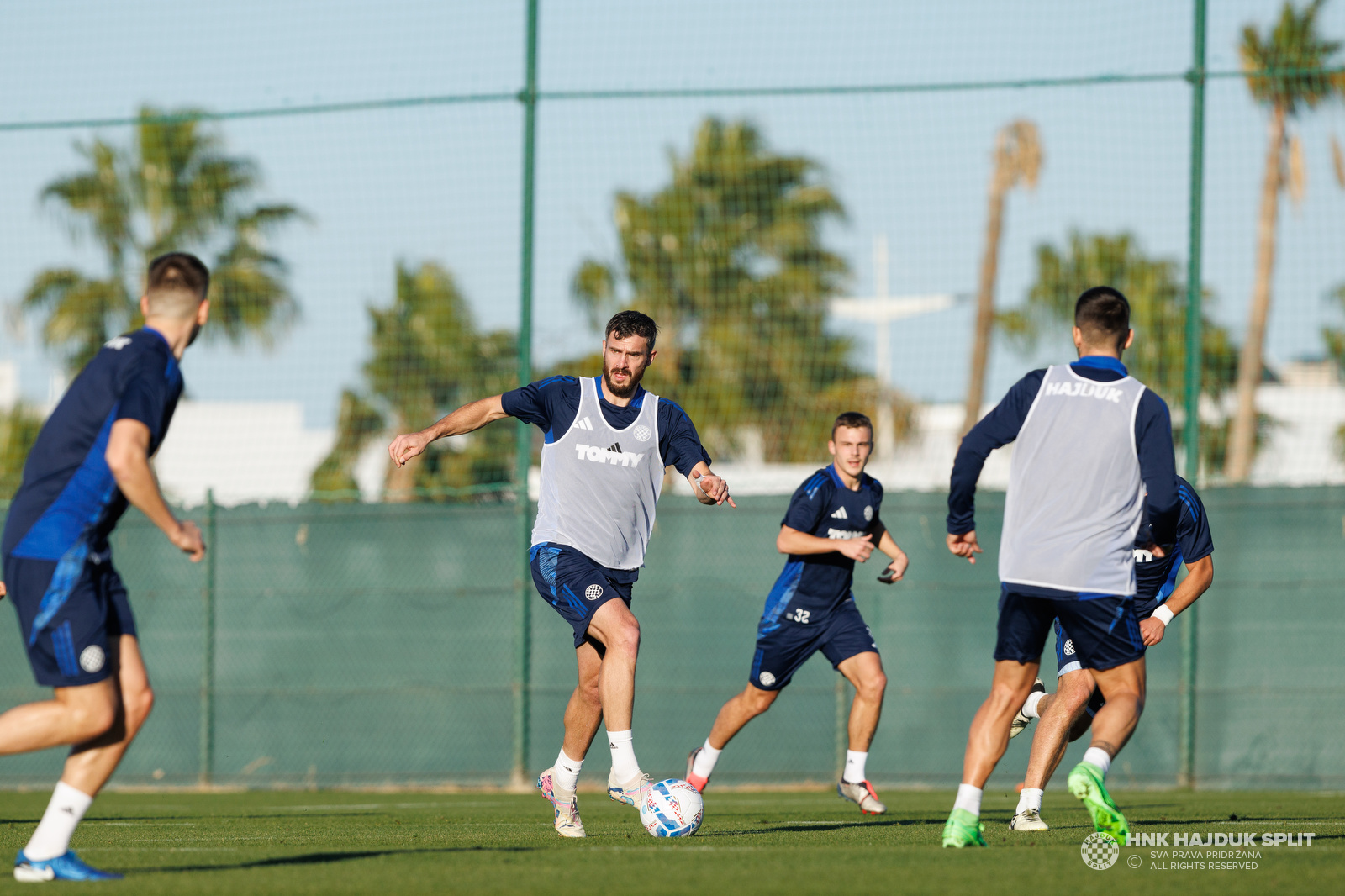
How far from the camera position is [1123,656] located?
624cm

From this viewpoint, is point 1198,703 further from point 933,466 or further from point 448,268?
point 448,268

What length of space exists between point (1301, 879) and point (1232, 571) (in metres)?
8.16

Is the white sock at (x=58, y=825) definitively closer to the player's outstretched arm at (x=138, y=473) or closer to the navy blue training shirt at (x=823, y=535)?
the player's outstretched arm at (x=138, y=473)

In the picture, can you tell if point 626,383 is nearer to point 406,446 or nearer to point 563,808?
point 406,446

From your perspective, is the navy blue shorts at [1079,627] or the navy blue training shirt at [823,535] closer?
the navy blue shorts at [1079,627]

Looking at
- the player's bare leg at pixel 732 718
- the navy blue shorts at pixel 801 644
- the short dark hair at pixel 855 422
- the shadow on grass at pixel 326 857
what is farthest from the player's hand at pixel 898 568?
the shadow on grass at pixel 326 857

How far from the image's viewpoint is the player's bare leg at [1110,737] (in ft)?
18.6

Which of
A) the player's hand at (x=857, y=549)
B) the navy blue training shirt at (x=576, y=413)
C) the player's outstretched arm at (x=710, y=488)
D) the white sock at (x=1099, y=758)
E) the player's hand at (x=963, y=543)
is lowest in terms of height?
the white sock at (x=1099, y=758)

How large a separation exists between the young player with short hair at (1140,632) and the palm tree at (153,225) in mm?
18624

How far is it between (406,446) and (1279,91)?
986 cm

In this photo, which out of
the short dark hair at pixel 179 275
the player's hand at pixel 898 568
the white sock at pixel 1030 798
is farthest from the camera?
the player's hand at pixel 898 568

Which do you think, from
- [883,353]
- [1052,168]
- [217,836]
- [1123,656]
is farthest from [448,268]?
[1123,656]

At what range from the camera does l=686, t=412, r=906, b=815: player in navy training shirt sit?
9.52 m

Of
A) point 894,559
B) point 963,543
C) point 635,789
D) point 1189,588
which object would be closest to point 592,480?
point 635,789
